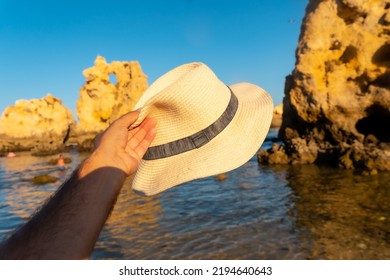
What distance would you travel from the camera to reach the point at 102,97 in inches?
2125

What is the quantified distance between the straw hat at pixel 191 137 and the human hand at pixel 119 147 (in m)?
0.25

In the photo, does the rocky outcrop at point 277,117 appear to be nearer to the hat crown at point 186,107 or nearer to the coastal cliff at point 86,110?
the coastal cliff at point 86,110

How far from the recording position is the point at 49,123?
58.9 m

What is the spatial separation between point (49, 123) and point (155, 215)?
55775 millimetres

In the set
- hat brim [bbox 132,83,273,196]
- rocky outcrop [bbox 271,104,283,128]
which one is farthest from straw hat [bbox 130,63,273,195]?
rocky outcrop [bbox 271,104,283,128]

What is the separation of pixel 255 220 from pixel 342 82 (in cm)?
1217

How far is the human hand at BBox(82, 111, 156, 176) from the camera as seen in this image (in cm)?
164

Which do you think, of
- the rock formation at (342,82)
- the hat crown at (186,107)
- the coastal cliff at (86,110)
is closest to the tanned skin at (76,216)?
the hat crown at (186,107)

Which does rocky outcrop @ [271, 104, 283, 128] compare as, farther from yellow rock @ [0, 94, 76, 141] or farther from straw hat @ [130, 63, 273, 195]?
straw hat @ [130, 63, 273, 195]

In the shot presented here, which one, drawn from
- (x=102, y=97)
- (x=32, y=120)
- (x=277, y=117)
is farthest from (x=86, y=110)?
(x=277, y=117)

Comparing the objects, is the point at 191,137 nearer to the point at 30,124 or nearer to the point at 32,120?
the point at 32,120

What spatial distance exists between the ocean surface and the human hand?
5427mm
